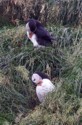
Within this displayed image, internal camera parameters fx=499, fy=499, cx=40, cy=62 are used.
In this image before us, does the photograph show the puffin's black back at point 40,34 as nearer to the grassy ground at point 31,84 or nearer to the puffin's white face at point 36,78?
the grassy ground at point 31,84

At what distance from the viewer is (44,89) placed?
554 centimetres

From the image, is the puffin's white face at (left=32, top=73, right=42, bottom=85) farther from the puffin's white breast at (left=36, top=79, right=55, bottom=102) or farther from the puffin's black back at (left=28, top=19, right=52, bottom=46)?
the puffin's black back at (left=28, top=19, right=52, bottom=46)

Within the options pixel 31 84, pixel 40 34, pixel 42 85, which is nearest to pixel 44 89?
pixel 42 85

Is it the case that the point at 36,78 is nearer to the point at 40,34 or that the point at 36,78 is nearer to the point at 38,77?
the point at 38,77

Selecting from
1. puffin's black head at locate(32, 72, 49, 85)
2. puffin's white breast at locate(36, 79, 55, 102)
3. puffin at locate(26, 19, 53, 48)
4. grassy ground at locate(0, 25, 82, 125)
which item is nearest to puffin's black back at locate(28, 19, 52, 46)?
puffin at locate(26, 19, 53, 48)

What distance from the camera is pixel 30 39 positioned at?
683 centimetres

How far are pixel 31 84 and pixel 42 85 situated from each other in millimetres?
338

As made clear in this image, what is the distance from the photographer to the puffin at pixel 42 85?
5.48m

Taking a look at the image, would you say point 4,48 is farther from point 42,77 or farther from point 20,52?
point 42,77

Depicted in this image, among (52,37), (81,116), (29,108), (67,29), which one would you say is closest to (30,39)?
(52,37)

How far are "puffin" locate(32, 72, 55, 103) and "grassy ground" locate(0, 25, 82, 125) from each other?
0.31 feet

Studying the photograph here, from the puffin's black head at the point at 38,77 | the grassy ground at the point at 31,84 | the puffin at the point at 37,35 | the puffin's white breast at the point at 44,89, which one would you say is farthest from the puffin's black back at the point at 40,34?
the puffin's white breast at the point at 44,89

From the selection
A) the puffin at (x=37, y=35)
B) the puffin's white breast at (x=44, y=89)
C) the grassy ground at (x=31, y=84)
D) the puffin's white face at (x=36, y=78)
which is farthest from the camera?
the puffin at (x=37, y=35)

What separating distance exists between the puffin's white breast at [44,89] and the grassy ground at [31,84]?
12 cm
